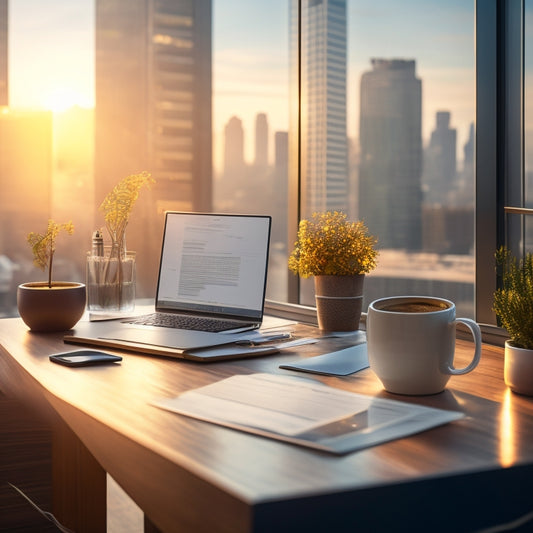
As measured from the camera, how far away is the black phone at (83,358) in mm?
1261

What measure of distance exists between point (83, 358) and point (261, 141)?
135cm

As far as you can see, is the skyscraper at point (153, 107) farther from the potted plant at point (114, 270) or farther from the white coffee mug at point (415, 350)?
the white coffee mug at point (415, 350)

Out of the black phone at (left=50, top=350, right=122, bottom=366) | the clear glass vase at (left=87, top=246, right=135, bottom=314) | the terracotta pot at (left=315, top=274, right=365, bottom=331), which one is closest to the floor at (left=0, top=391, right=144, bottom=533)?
the clear glass vase at (left=87, top=246, right=135, bottom=314)

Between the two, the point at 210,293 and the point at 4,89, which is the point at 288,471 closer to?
the point at 210,293

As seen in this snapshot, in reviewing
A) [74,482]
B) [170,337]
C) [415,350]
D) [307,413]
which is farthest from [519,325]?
[74,482]

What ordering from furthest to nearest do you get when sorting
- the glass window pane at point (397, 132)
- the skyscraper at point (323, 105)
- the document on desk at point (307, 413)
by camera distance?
1. the skyscraper at point (323, 105)
2. the glass window pane at point (397, 132)
3. the document on desk at point (307, 413)

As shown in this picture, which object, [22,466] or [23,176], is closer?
[22,466]

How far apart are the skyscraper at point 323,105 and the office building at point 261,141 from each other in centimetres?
21

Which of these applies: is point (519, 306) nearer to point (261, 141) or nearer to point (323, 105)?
point (323, 105)

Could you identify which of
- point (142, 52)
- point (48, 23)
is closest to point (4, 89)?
point (48, 23)

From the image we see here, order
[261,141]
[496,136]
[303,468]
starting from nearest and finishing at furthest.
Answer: [303,468]
[496,136]
[261,141]

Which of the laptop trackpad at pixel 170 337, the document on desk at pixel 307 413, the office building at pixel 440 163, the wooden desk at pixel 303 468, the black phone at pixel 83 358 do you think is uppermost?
the office building at pixel 440 163

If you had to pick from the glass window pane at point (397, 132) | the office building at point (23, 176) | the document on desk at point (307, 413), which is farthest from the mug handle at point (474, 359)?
the office building at point (23, 176)

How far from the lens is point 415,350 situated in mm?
1066
